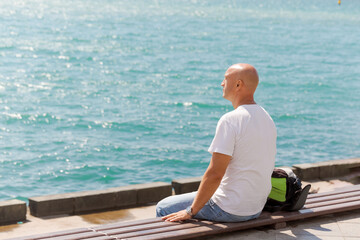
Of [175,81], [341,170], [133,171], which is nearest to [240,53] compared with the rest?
[175,81]

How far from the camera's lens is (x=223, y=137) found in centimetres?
507

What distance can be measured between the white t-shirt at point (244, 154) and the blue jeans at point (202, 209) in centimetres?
8

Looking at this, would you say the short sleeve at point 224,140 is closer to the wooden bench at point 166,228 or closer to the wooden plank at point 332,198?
the wooden bench at point 166,228

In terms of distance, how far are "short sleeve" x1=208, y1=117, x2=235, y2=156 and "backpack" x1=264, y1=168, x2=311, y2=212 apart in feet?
3.17

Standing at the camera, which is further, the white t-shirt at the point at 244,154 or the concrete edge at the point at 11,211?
the concrete edge at the point at 11,211

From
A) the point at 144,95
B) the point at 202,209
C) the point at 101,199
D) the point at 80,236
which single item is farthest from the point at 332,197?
the point at 144,95

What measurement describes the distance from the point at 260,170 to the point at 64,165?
1616 centimetres

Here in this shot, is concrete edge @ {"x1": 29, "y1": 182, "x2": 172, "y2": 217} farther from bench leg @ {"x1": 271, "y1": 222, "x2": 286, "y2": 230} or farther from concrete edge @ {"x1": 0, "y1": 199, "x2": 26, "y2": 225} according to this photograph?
bench leg @ {"x1": 271, "y1": 222, "x2": 286, "y2": 230}

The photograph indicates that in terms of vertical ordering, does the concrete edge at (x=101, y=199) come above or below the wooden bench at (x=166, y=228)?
below

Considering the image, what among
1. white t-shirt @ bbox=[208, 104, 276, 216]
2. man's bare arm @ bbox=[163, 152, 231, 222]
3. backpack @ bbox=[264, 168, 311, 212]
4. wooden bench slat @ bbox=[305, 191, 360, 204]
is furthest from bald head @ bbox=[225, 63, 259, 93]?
wooden bench slat @ bbox=[305, 191, 360, 204]

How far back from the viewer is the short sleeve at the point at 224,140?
16.6 ft

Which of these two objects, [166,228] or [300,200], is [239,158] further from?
[300,200]

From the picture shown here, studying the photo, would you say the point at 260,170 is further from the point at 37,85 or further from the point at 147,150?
the point at 37,85

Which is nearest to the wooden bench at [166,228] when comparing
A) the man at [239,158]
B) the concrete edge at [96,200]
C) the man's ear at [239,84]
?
the man at [239,158]
